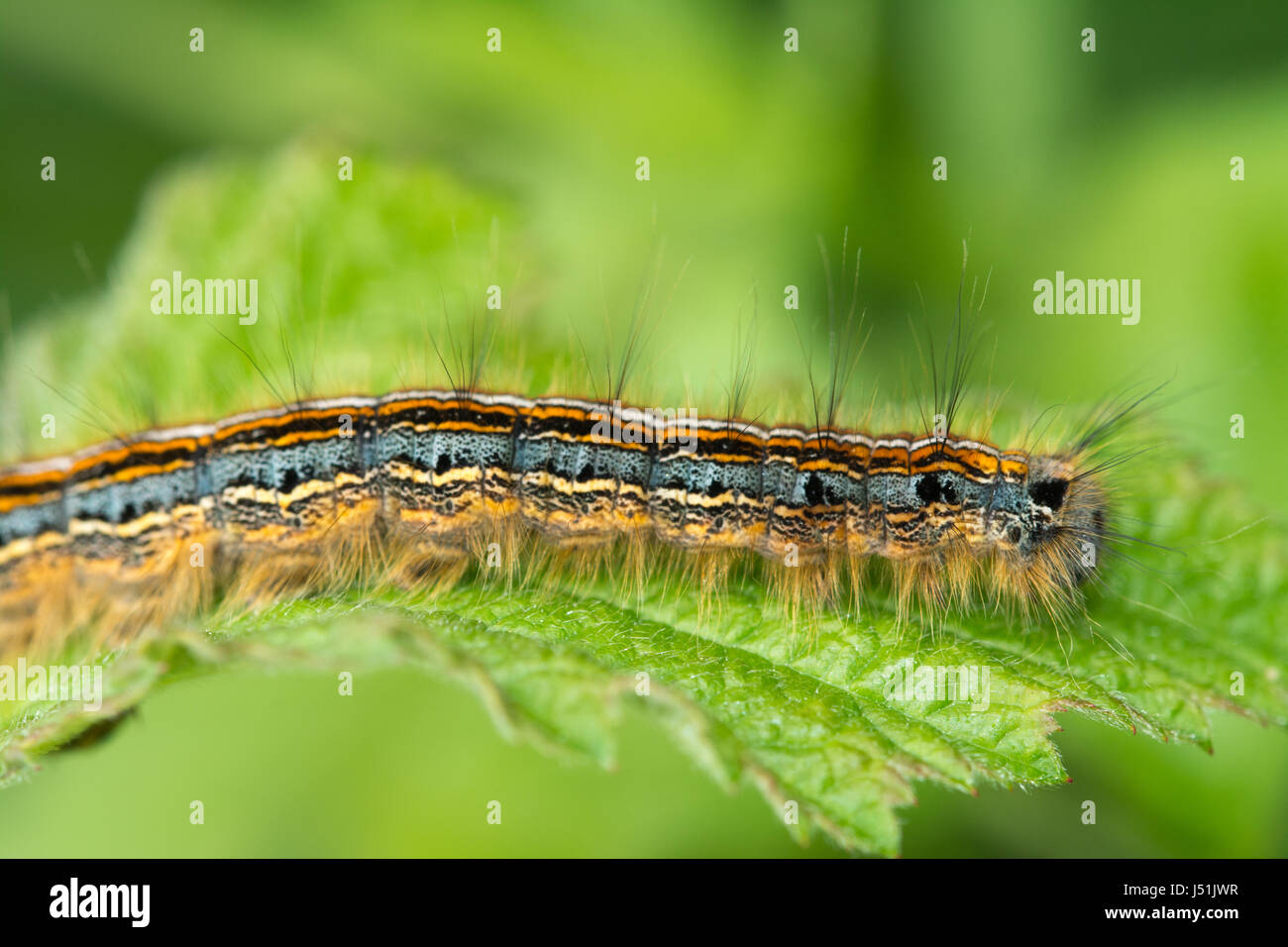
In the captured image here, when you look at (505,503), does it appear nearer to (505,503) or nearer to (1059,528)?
(505,503)

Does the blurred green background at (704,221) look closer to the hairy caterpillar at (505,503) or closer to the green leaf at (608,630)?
the green leaf at (608,630)

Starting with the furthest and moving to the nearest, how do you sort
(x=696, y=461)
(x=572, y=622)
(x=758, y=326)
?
(x=758, y=326) < (x=696, y=461) < (x=572, y=622)

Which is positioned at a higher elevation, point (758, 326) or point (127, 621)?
point (758, 326)

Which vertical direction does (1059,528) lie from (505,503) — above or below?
below

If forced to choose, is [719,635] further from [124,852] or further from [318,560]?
[124,852]

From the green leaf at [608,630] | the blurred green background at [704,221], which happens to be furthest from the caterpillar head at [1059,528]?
the blurred green background at [704,221]

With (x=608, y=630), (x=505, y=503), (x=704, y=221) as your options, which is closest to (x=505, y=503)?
(x=505, y=503)

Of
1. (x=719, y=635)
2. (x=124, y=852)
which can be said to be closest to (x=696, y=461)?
(x=719, y=635)
